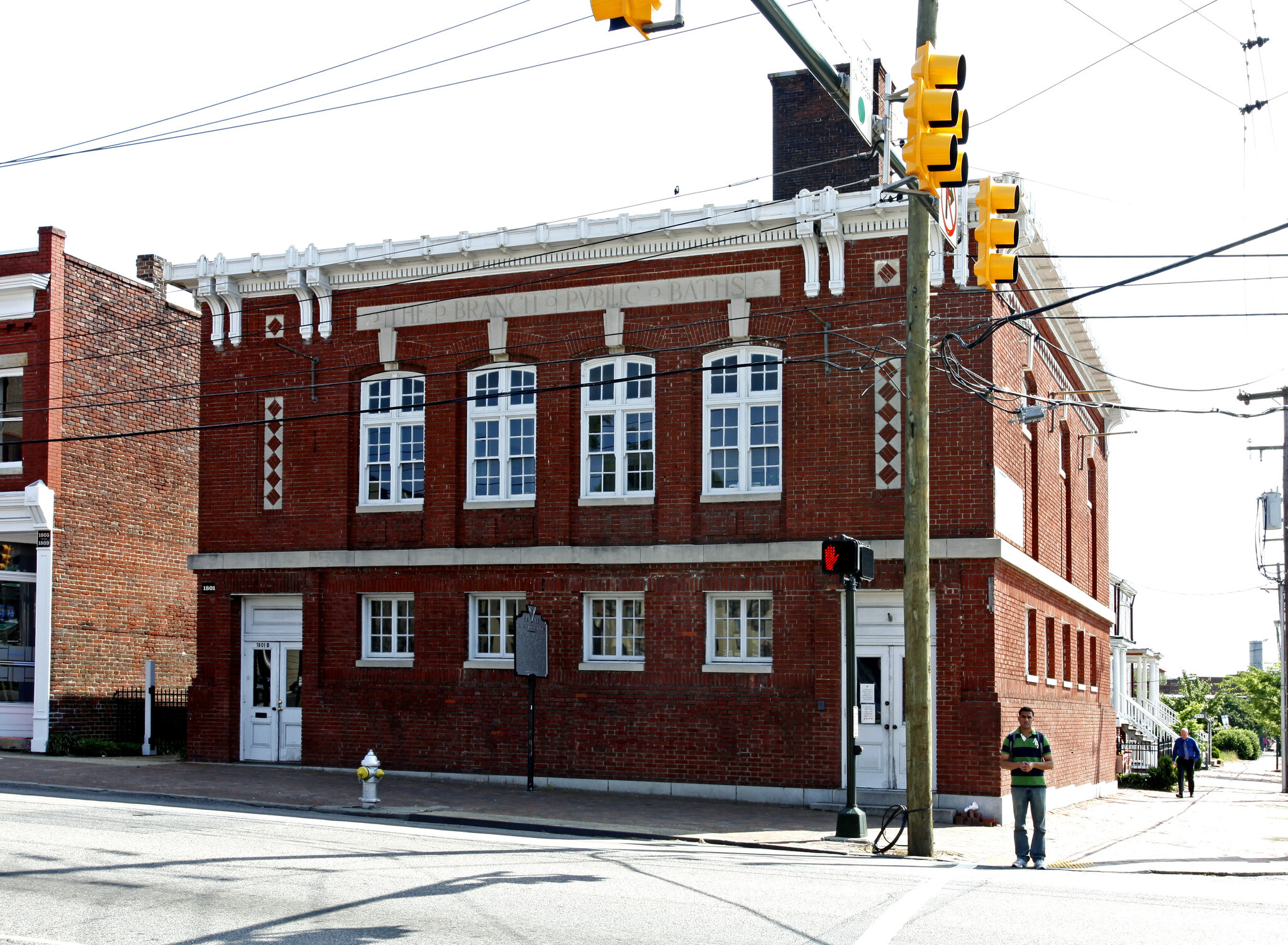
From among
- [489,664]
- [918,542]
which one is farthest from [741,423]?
[918,542]

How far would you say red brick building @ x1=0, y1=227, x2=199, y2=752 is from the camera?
1019 inches

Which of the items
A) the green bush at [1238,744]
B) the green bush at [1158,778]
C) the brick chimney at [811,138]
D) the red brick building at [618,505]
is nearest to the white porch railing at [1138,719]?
the green bush at [1158,778]

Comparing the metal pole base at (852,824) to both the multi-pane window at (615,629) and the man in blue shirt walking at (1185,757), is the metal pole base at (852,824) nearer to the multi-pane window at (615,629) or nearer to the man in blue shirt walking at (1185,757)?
the multi-pane window at (615,629)

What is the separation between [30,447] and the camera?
1024 inches

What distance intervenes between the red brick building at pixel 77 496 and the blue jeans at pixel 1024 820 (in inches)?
678

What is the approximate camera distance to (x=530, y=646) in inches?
817

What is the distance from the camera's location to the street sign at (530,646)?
2072 centimetres

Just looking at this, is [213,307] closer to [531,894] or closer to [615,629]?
[615,629]

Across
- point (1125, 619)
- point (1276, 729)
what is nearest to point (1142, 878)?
point (1125, 619)

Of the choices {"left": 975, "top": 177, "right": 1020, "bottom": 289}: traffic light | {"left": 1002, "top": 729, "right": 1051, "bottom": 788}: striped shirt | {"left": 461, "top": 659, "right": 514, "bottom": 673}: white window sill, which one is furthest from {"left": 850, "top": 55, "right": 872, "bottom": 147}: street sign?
{"left": 461, "top": 659, "right": 514, "bottom": 673}: white window sill

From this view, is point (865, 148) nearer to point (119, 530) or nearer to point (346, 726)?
point (346, 726)

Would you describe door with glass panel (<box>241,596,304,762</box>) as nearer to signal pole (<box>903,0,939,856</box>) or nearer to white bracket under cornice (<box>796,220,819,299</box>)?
white bracket under cornice (<box>796,220,819,299</box>)

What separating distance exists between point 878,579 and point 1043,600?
524 cm

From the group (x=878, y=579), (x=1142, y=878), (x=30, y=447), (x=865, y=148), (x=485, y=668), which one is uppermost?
(x=865, y=148)
